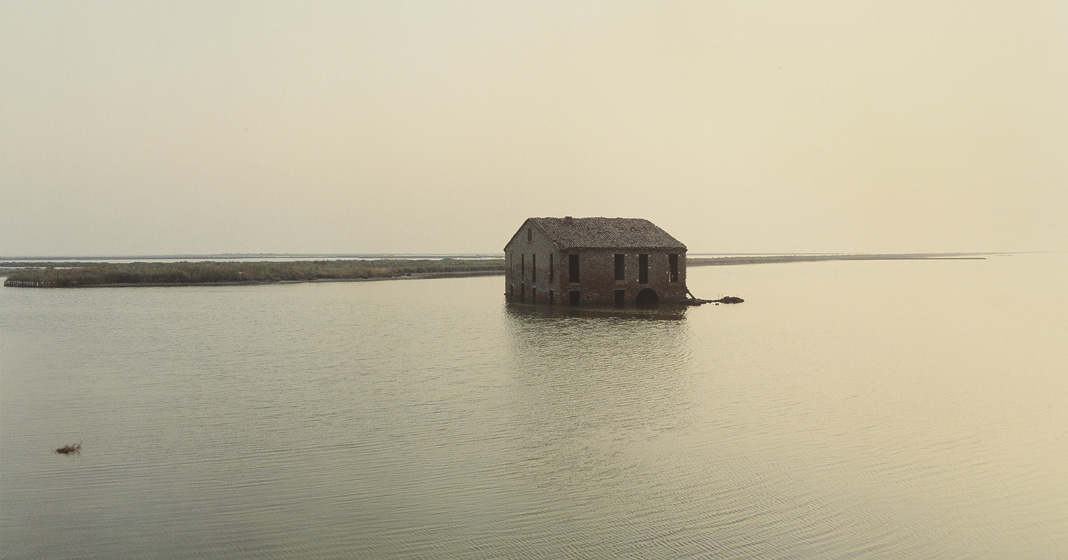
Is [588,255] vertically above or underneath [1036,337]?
above

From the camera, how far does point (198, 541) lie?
33.3ft

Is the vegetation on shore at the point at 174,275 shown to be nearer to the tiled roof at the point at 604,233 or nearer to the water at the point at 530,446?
→ the tiled roof at the point at 604,233

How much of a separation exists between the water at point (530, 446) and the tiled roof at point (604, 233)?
13270mm

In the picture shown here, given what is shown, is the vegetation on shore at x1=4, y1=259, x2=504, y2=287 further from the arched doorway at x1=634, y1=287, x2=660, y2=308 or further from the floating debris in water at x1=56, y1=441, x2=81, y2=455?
the floating debris in water at x1=56, y1=441, x2=81, y2=455

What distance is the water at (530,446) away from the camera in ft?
34.5

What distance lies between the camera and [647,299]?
49.1 metres

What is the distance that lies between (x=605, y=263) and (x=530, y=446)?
32.1 meters

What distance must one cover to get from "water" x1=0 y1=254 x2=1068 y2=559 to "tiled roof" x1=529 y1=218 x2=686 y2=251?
13.3m

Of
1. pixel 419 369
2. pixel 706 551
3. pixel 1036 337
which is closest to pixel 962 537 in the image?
pixel 706 551

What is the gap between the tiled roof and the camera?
46719mm

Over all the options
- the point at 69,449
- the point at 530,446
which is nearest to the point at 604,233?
the point at 530,446

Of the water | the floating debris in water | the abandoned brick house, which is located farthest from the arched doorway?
the floating debris in water

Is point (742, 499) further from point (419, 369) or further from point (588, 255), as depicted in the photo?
point (588, 255)

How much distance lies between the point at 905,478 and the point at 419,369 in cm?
1498
